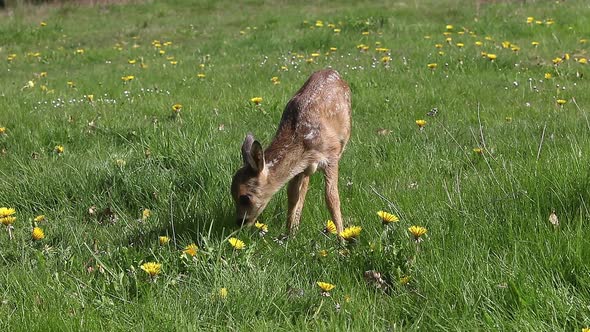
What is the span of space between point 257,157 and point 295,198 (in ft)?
1.68

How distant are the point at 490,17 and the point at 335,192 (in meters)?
9.87

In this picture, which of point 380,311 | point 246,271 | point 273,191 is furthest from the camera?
point 273,191

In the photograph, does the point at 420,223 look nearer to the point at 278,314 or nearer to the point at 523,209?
the point at 523,209

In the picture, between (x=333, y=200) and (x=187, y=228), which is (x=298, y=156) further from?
(x=187, y=228)

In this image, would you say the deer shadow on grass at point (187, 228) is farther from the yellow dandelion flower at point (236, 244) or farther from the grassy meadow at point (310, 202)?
the yellow dandelion flower at point (236, 244)

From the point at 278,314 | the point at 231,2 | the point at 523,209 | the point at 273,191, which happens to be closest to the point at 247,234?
Result: the point at 273,191

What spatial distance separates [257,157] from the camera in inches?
140

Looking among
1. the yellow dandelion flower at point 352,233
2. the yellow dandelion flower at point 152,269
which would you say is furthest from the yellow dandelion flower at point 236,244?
the yellow dandelion flower at point 352,233

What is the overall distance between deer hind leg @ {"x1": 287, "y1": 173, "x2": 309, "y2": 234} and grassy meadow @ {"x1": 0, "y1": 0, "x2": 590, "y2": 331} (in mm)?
78

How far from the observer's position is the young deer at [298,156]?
361cm

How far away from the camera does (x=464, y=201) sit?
11.7ft

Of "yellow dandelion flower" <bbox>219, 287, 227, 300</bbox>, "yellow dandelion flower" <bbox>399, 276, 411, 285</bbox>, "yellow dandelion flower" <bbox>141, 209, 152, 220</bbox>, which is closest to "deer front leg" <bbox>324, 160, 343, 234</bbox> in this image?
"yellow dandelion flower" <bbox>399, 276, 411, 285</bbox>

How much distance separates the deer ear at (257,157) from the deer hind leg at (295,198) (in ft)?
1.33

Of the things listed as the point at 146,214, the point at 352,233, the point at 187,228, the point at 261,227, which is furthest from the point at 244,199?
the point at 146,214
